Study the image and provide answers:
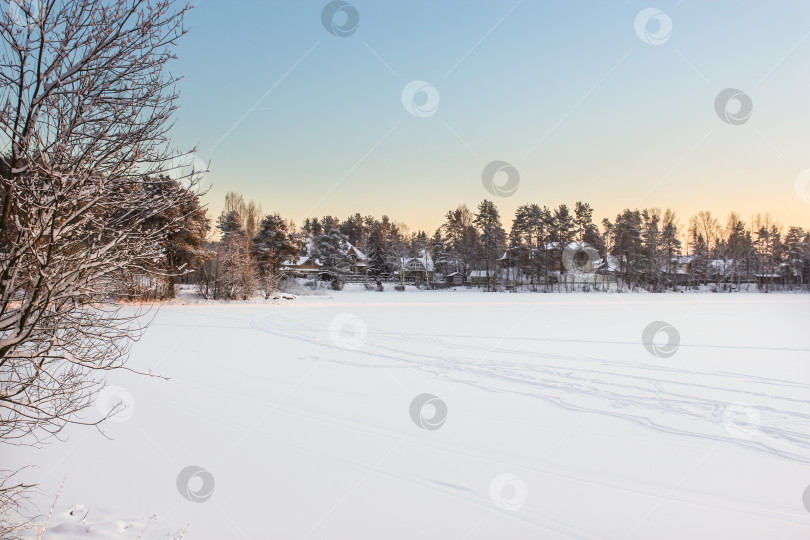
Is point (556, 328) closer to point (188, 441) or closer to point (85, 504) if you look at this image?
point (188, 441)

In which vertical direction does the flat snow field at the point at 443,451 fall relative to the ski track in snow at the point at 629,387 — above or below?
below

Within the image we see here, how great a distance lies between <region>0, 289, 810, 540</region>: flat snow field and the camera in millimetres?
4293

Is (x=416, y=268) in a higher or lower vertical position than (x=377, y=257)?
lower

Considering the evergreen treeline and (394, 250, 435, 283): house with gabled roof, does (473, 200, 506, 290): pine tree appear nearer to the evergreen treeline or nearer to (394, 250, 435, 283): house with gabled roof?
the evergreen treeline

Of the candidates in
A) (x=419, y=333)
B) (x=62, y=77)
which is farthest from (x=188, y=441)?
(x=419, y=333)

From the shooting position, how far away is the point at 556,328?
1783 centimetres

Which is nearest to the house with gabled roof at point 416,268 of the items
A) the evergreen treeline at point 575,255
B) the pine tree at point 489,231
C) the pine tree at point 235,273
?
the evergreen treeline at point 575,255

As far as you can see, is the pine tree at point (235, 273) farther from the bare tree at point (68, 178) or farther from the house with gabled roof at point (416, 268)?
the house with gabled roof at point (416, 268)

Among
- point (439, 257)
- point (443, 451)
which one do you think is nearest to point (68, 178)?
point (443, 451)

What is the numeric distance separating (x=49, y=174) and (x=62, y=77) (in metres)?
1.05

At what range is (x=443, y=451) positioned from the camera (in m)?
5.83

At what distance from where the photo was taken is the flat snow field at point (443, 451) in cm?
429

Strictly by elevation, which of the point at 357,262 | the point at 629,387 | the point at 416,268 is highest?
the point at 357,262

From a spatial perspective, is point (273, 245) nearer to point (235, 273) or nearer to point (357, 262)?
point (235, 273)
